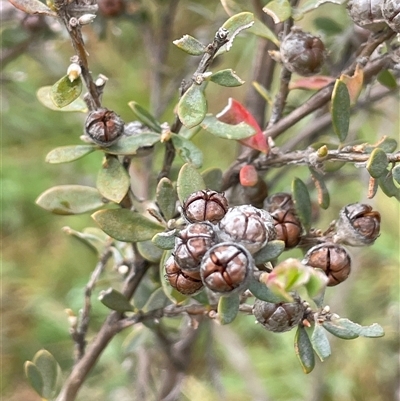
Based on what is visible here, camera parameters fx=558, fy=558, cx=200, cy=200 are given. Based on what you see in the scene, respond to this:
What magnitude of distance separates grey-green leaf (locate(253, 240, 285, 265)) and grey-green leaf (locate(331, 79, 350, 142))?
0.18 m

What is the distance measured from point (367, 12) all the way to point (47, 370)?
585 millimetres

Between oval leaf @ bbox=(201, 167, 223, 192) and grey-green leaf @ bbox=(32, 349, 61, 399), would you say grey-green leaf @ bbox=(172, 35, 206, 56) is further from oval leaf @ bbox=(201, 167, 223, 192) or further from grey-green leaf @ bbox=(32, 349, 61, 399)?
grey-green leaf @ bbox=(32, 349, 61, 399)

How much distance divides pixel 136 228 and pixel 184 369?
0.60 meters

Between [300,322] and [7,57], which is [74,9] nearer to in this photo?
[300,322]

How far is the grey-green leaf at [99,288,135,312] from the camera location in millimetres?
631

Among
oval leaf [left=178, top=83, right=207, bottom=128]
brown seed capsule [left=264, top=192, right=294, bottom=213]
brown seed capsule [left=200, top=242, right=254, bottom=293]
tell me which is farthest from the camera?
brown seed capsule [left=264, top=192, right=294, bottom=213]

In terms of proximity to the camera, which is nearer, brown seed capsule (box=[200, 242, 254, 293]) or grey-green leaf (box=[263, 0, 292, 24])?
brown seed capsule (box=[200, 242, 254, 293])

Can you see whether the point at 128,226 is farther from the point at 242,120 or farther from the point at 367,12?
the point at 367,12

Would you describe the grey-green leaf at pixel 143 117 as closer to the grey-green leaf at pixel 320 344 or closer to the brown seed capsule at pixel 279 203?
the brown seed capsule at pixel 279 203

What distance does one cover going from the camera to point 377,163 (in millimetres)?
518

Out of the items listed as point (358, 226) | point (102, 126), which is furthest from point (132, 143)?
point (358, 226)

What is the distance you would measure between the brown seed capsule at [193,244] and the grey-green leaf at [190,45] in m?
0.17

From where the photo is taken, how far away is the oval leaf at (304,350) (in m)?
0.54

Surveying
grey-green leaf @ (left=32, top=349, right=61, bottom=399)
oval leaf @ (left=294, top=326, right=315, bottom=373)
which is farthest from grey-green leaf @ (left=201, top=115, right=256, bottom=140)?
grey-green leaf @ (left=32, top=349, right=61, bottom=399)
